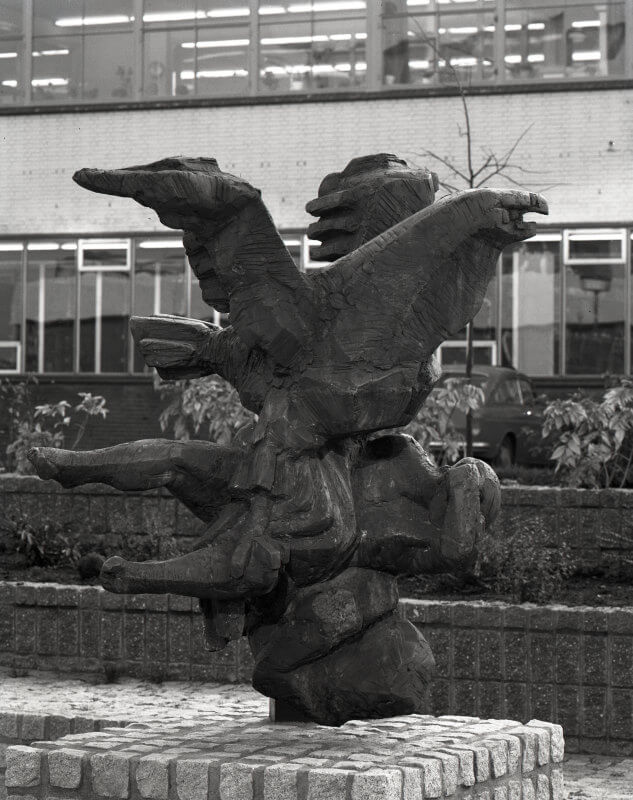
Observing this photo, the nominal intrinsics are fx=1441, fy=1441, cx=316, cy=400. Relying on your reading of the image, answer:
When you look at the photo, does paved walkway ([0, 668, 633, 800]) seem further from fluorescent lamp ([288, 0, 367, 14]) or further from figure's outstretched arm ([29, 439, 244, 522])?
fluorescent lamp ([288, 0, 367, 14])

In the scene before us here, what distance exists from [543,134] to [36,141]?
711 cm

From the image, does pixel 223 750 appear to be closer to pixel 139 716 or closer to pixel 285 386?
pixel 285 386

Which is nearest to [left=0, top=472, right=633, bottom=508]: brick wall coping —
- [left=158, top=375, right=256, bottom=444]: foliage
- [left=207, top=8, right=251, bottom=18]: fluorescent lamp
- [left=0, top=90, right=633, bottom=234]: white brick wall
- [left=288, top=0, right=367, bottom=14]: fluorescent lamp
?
[left=158, top=375, right=256, bottom=444]: foliage

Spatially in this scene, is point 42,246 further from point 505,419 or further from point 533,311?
point 505,419

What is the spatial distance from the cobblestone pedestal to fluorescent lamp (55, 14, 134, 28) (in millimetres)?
15939

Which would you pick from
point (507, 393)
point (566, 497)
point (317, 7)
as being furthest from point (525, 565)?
point (317, 7)

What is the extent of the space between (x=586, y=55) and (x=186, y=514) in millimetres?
11325

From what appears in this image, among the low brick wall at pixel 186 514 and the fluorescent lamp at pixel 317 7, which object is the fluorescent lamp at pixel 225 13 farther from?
the low brick wall at pixel 186 514

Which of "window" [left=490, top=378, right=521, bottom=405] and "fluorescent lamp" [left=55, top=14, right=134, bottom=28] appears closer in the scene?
"window" [left=490, top=378, right=521, bottom=405]

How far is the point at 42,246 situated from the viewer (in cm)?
2034

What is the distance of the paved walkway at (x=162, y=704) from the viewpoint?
22.8ft

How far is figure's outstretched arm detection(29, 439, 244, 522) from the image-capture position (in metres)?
5.07

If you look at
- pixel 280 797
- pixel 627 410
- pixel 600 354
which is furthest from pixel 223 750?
pixel 600 354

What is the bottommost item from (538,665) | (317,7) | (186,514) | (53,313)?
(538,665)
